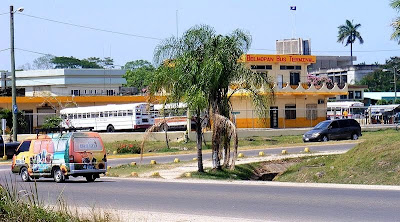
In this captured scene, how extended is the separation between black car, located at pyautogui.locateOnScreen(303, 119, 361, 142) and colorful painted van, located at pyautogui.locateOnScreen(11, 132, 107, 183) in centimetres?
2650

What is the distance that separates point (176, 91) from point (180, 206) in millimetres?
12507

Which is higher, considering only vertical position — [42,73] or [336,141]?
[42,73]

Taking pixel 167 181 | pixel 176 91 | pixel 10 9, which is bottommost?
pixel 167 181

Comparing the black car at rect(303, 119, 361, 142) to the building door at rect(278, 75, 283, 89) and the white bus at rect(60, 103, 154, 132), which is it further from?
the white bus at rect(60, 103, 154, 132)

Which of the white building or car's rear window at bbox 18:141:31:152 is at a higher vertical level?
the white building

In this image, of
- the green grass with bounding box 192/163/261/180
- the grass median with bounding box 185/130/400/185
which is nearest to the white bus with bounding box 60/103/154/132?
the green grass with bounding box 192/163/261/180

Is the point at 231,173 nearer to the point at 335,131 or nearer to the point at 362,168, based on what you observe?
the point at 362,168

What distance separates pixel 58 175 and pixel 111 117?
3943 cm

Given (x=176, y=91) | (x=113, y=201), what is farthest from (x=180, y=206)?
(x=176, y=91)

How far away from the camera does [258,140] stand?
53.1 meters

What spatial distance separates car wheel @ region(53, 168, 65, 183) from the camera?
25984 mm

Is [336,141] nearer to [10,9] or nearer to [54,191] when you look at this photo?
[10,9]

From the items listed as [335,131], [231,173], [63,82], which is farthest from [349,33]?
[231,173]

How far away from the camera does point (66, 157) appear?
84.8ft
